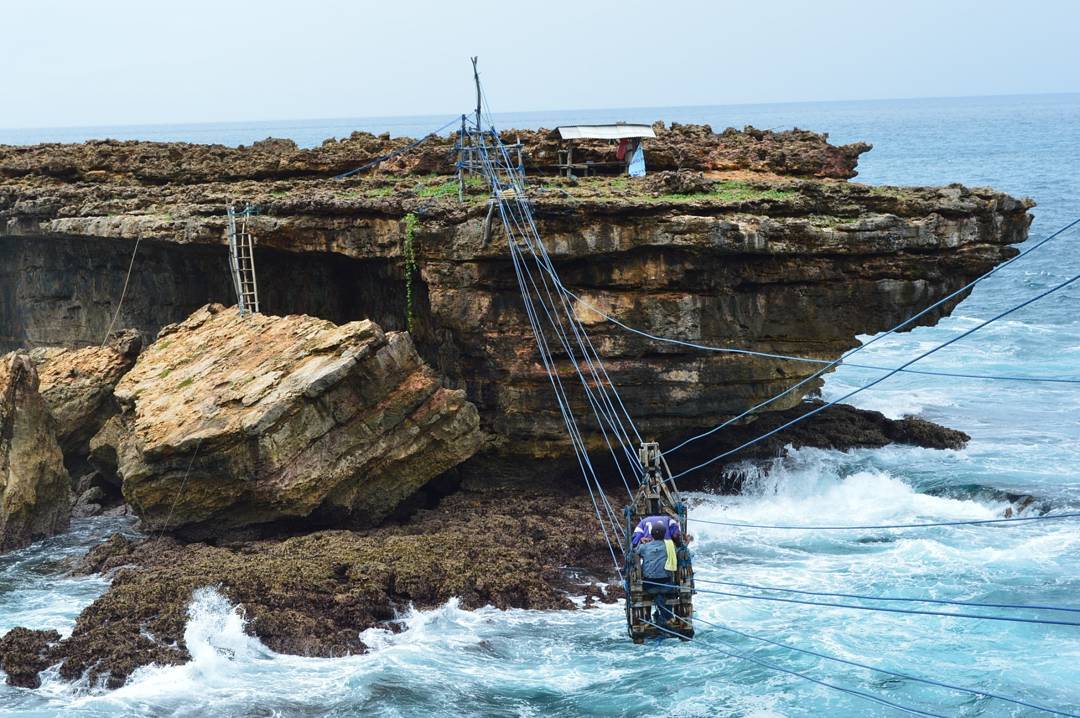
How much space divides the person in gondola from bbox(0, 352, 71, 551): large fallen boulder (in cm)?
1504

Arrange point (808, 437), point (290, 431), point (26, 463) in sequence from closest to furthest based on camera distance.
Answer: point (290, 431)
point (26, 463)
point (808, 437)

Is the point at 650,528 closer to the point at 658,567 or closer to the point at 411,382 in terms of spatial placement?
the point at 658,567

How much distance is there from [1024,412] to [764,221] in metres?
14.6

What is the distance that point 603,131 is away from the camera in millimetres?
33188

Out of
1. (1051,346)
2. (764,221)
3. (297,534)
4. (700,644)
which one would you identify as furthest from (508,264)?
(1051,346)

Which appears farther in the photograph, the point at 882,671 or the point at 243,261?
the point at 243,261

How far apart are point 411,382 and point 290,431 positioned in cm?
272

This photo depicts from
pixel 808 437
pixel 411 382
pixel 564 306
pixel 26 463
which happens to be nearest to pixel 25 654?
pixel 26 463

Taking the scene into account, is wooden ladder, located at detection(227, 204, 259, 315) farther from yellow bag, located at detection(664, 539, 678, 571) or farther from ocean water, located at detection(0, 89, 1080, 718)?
yellow bag, located at detection(664, 539, 678, 571)

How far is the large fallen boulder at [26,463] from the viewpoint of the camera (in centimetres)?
2695

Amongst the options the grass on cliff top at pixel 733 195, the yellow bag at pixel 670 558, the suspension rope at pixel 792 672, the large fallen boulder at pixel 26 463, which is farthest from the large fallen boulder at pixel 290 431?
the yellow bag at pixel 670 558

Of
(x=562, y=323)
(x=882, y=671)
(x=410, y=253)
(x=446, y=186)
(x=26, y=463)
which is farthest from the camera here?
(x=446, y=186)

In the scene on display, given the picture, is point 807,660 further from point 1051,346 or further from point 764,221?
point 1051,346

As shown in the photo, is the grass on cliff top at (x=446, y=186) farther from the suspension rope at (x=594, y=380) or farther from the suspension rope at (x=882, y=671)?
the suspension rope at (x=882, y=671)
